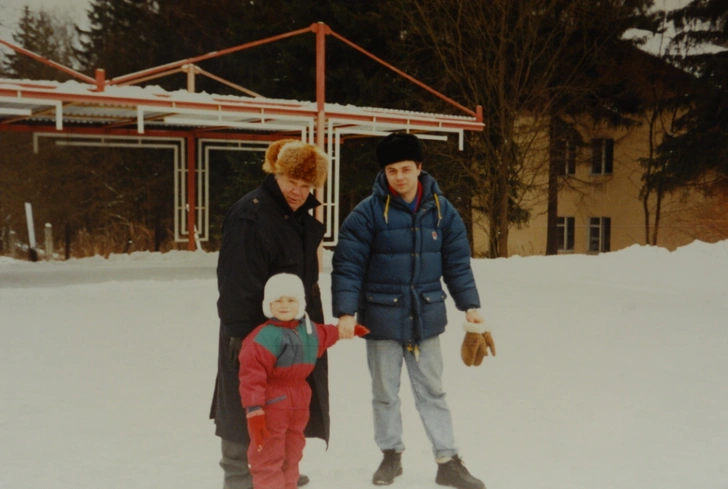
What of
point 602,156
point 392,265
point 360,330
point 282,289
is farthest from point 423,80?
point 282,289

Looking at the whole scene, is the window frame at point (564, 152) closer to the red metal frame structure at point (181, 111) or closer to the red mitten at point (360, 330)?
the red metal frame structure at point (181, 111)

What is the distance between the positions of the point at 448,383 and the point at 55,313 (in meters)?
5.20

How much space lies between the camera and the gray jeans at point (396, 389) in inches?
151

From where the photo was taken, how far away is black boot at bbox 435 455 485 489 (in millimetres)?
3697

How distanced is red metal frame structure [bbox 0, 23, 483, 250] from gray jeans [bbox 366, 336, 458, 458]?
749 centimetres

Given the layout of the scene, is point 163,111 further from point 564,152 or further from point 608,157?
point 608,157

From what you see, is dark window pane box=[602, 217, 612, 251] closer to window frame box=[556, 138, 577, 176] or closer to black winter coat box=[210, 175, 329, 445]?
window frame box=[556, 138, 577, 176]

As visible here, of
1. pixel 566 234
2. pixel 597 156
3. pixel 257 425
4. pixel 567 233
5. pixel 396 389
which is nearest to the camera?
pixel 257 425

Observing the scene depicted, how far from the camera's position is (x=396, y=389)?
3.90 metres

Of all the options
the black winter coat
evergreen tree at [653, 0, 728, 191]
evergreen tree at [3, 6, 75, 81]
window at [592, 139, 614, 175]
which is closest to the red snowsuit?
the black winter coat

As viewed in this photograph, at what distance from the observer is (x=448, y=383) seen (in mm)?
5973

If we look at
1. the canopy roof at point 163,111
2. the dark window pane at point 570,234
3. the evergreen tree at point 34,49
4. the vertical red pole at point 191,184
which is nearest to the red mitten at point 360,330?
the canopy roof at point 163,111

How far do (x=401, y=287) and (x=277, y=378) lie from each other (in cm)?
83

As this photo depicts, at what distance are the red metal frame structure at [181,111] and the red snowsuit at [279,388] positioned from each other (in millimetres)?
7707
